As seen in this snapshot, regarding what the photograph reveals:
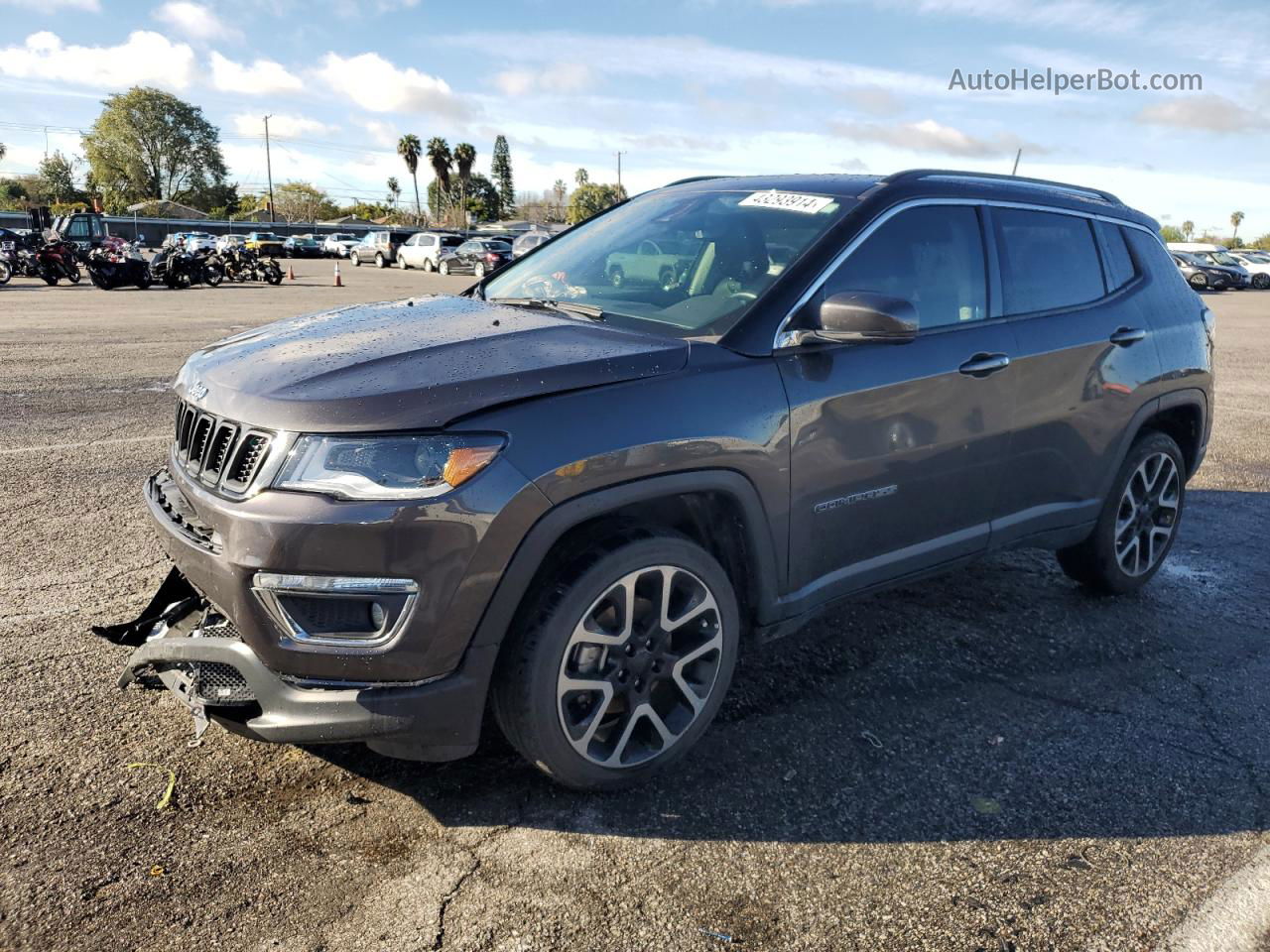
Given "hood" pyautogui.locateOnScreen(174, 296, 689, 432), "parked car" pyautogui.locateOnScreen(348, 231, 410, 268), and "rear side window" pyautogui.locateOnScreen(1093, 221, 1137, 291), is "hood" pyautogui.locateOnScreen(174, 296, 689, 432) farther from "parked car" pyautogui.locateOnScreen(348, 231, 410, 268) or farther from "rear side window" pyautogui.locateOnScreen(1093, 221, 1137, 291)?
"parked car" pyautogui.locateOnScreen(348, 231, 410, 268)

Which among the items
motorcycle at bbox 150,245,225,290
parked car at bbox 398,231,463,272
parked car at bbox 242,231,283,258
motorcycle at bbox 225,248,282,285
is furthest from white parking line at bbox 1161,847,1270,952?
parked car at bbox 242,231,283,258

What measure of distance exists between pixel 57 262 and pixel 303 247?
3344 cm

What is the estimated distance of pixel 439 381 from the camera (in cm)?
263

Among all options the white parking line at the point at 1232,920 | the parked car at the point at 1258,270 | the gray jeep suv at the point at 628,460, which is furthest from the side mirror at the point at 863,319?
the parked car at the point at 1258,270

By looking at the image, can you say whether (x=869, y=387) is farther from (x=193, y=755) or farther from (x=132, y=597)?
(x=132, y=597)

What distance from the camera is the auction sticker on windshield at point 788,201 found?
3656 mm

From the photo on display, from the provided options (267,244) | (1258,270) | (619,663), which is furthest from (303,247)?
(619,663)

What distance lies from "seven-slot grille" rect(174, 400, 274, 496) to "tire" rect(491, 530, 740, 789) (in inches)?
32.4

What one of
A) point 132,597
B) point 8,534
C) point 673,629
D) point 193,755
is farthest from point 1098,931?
point 8,534

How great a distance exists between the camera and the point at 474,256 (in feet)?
133

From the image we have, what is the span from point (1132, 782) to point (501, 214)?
133 meters

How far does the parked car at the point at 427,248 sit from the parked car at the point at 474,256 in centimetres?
62

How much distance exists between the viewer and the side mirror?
311 centimetres

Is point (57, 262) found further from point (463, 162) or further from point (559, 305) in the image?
point (463, 162)
